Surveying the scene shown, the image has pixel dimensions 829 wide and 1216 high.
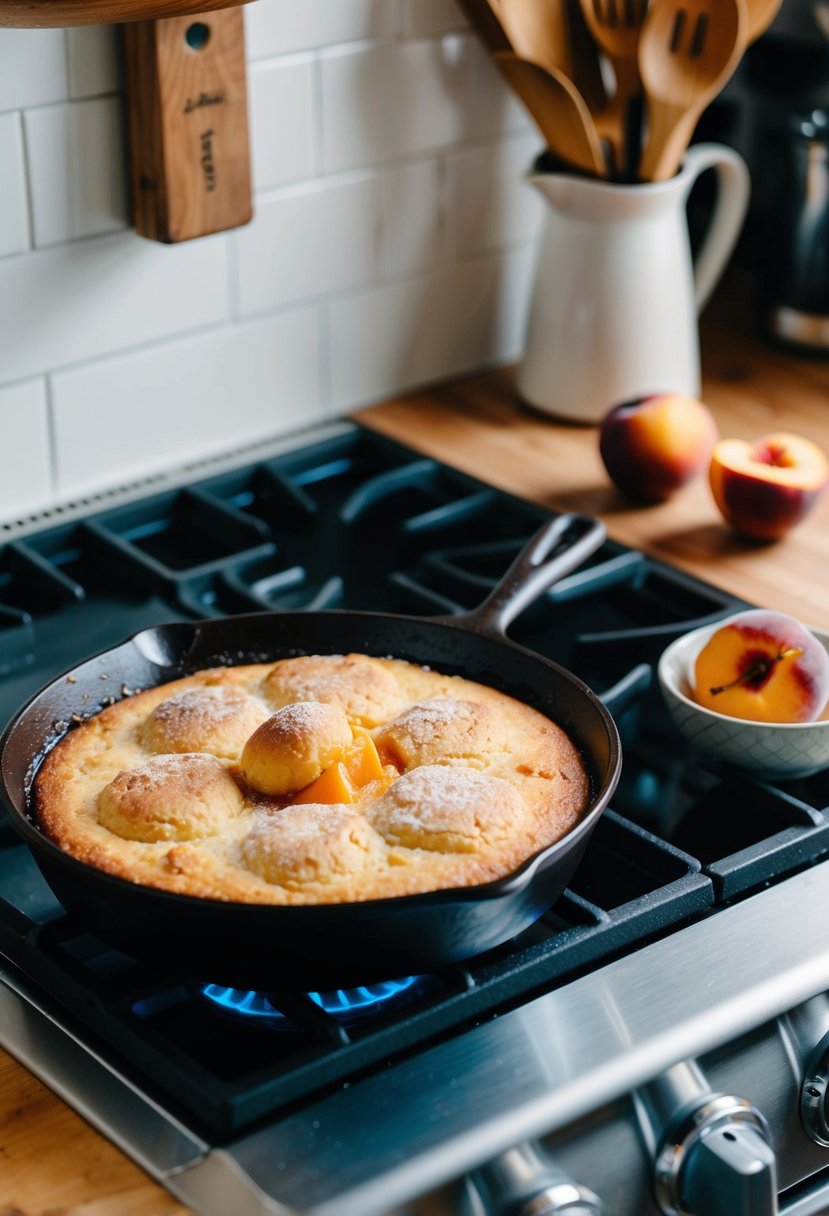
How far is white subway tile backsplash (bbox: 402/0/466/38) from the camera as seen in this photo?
142cm

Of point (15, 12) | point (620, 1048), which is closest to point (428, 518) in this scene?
point (15, 12)

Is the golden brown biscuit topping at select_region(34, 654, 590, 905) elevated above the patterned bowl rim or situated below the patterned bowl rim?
above

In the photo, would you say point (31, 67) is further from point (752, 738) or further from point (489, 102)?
point (752, 738)

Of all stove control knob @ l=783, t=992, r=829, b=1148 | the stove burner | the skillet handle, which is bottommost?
stove control knob @ l=783, t=992, r=829, b=1148

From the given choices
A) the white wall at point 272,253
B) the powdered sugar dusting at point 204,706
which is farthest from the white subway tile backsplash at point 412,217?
the powdered sugar dusting at point 204,706

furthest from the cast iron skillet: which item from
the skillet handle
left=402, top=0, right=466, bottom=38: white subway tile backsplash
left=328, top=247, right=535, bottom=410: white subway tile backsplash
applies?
left=402, top=0, right=466, bottom=38: white subway tile backsplash

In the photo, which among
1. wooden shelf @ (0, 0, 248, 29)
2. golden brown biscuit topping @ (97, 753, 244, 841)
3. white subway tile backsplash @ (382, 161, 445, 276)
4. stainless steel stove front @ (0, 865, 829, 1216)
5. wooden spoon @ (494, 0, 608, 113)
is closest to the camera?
stainless steel stove front @ (0, 865, 829, 1216)

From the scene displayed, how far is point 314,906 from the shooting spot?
0.73 meters

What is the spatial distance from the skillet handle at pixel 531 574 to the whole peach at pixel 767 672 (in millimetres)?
124

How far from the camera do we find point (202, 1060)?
82 cm

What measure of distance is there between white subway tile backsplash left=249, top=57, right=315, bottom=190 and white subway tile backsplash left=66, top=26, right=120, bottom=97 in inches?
5.4

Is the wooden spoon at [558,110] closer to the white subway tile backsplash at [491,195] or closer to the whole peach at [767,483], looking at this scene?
the white subway tile backsplash at [491,195]

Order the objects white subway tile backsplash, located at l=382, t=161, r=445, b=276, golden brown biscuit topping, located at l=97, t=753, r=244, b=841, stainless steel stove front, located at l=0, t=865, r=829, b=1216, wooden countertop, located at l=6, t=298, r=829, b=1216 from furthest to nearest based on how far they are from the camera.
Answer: white subway tile backsplash, located at l=382, t=161, r=445, b=276
wooden countertop, located at l=6, t=298, r=829, b=1216
golden brown biscuit topping, located at l=97, t=753, r=244, b=841
stainless steel stove front, located at l=0, t=865, r=829, b=1216

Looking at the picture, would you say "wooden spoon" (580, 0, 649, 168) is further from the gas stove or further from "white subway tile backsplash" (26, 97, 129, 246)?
the gas stove
